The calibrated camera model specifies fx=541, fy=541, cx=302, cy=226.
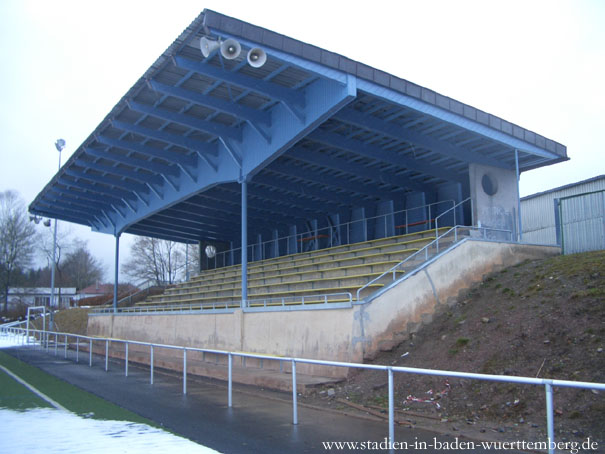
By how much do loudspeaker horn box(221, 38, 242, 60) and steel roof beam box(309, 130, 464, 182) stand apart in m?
5.25

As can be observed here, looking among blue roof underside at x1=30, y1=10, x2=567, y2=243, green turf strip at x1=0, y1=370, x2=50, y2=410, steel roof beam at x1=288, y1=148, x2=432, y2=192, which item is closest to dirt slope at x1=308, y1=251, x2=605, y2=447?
green turf strip at x1=0, y1=370, x2=50, y2=410

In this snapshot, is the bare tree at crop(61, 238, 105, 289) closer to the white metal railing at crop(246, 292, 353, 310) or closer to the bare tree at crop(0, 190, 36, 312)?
the bare tree at crop(0, 190, 36, 312)

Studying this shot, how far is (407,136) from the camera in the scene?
16.2 metres

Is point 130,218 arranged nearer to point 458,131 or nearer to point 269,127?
point 269,127

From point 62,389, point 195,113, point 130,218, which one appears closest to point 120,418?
point 62,389

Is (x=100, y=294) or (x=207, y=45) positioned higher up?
(x=207, y=45)

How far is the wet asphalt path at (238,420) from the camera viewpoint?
646 centimetres

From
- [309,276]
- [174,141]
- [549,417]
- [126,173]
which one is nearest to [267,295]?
[309,276]

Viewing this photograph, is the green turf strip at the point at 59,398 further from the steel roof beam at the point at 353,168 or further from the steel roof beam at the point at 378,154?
the steel roof beam at the point at 353,168

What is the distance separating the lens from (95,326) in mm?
32094

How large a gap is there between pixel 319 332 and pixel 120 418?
5802mm

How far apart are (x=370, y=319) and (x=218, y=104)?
7568 mm

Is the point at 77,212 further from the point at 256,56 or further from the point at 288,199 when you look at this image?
the point at 256,56

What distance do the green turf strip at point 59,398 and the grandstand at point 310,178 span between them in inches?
201
